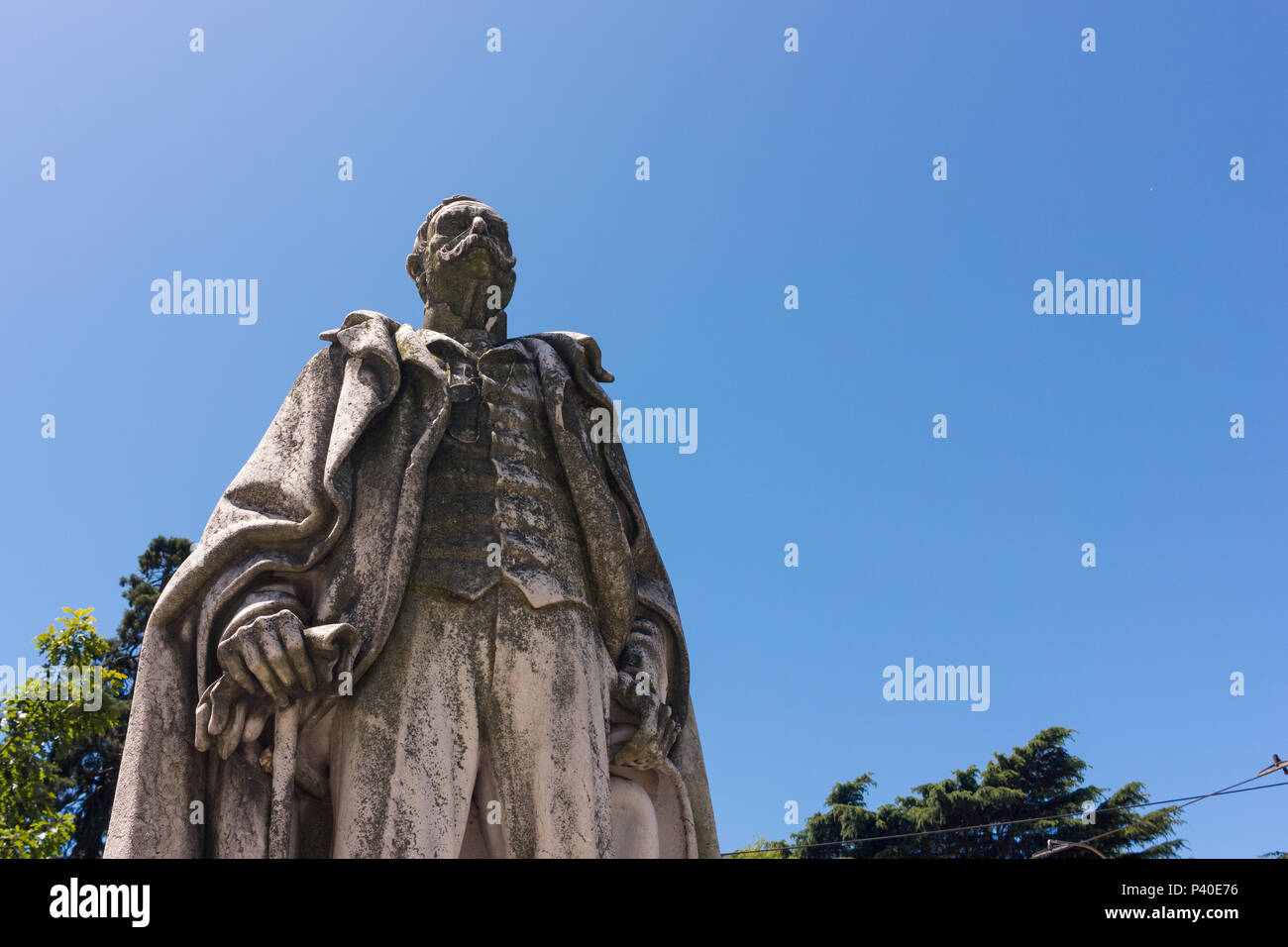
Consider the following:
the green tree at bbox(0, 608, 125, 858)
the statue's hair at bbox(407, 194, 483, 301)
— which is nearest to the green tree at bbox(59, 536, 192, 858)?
the green tree at bbox(0, 608, 125, 858)

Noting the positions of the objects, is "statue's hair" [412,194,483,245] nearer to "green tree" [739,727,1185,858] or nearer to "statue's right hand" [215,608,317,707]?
"statue's right hand" [215,608,317,707]

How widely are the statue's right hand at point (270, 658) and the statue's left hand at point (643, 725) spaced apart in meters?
1.45

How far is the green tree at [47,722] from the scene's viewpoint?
37.8 ft

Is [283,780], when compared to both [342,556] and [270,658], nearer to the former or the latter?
[270,658]

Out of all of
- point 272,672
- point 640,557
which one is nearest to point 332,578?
point 272,672

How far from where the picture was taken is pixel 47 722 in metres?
11.5

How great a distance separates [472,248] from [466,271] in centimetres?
14

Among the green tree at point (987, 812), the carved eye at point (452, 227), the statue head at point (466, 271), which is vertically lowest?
the green tree at point (987, 812)

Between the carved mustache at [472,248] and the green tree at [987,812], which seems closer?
the carved mustache at [472,248]

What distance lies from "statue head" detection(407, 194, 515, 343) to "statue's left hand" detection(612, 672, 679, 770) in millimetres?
2014

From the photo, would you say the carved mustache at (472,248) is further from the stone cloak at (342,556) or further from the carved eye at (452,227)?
the stone cloak at (342,556)

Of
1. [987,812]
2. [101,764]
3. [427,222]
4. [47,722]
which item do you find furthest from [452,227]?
[987,812]

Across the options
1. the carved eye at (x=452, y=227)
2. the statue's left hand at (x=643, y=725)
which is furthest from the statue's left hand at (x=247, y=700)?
the carved eye at (x=452, y=227)
